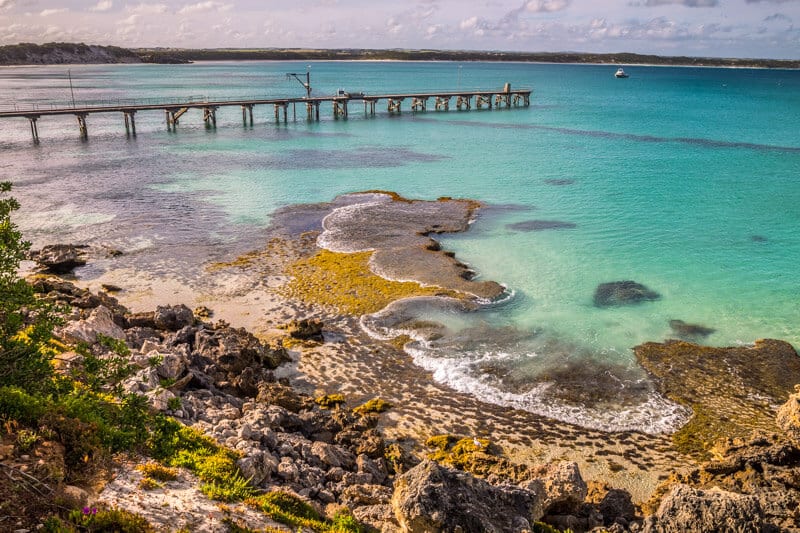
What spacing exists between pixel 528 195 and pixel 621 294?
17725 millimetres

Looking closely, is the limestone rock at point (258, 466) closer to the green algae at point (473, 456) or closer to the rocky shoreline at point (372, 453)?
the rocky shoreline at point (372, 453)

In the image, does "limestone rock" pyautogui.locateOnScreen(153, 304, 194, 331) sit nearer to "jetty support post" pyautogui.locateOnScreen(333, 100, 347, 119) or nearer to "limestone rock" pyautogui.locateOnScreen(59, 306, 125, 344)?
"limestone rock" pyautogui.locateOnScreen(59, 306, 125, 344)

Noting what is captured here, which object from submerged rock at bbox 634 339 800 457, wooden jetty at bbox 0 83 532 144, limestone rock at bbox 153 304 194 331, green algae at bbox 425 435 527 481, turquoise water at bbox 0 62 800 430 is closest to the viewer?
green algae at bbox 425 435 527 481

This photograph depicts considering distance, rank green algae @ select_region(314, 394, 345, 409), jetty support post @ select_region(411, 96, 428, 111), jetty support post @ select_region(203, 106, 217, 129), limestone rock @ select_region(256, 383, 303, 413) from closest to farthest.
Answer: limestone rock @ select_region(256, 383, 303, 413)
green algae @ select_region(314, 394, 345, 409)
jetty support post @ select_region(203, 106, 217, 129)
jetty support post @ select_region(411, 96, 428, 111)

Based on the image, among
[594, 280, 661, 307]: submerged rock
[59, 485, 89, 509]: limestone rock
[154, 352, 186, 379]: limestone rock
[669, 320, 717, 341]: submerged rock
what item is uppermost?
[59, 485, 89, 509]: limestone rock

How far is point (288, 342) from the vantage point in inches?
836

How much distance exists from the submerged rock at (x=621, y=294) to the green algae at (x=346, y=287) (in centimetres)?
667

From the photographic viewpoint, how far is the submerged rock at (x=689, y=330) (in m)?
22.1

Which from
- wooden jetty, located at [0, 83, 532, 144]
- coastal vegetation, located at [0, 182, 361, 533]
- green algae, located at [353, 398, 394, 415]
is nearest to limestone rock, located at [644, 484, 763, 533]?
coastal vegetation, located at [0, 182, 361, 533]

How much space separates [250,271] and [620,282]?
1799cm

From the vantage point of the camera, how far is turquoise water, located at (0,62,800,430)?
2498cm

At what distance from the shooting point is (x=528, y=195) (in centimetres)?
4231

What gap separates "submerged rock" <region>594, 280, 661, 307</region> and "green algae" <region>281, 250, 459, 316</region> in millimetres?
6670

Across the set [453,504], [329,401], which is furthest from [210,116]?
[453,504]
